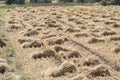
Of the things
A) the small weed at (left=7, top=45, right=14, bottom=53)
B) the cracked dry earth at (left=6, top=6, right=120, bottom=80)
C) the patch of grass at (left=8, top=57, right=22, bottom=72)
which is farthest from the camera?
the small weed at (left=7, top=45, right=14, bottom=53)

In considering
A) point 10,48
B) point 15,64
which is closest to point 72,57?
point 15,64

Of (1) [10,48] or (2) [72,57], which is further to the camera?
(1) [10,48]

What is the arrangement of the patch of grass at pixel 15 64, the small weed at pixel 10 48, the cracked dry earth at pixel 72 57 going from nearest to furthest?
the cracked dry earth at pixel 72 57
the patch of grass at pixel 15 64
the small weed at pixel 10 48

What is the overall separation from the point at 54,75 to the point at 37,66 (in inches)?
72.2

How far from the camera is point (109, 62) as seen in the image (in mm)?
15016

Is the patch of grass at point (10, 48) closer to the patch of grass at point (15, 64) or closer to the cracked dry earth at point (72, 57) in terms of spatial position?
the cracked dry earth at point (72, 57)

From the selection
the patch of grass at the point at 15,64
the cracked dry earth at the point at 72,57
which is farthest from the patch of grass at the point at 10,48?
the patch of grass at the point at 15,64

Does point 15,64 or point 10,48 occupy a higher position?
point 15,64

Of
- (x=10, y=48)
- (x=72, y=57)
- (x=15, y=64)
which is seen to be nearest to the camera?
(x=15, y=64)

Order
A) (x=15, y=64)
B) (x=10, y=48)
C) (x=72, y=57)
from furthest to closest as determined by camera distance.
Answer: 1. (x=10, y=48)
2. (x=72, y=57)
3. (x=15, y=64)

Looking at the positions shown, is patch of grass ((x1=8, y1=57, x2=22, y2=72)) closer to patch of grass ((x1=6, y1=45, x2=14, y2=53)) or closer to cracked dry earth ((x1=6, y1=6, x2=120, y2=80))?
cracked dry earth ((x1=6, y1=6, x2=120, y2=80))

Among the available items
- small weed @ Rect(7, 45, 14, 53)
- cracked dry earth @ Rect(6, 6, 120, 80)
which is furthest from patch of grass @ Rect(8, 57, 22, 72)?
small weed @ Rect(7, 45, 14, 53)

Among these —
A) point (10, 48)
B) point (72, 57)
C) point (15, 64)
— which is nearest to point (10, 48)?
point (10, 48)

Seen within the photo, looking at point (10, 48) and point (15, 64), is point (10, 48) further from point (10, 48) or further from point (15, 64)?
point (15, 64)
